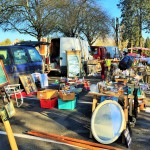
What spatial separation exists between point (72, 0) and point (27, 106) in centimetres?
1965

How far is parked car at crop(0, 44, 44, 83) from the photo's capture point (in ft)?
29.9

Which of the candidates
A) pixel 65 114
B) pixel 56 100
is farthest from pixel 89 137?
pixel 56 100

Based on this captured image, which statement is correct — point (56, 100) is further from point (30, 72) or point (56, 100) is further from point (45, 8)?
point (45, 8)

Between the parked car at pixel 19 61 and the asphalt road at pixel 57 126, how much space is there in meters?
1.80

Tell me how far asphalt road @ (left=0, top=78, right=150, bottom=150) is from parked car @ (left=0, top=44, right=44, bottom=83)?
1800 mm

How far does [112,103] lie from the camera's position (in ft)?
16.0

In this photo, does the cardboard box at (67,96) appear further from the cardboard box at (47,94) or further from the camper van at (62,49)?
the camper van at (62,49)

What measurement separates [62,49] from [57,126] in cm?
897

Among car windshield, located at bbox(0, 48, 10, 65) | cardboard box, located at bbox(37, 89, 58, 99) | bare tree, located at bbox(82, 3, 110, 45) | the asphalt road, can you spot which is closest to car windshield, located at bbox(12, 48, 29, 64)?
car windshield, located at bbox(0, 48, 10, 65)

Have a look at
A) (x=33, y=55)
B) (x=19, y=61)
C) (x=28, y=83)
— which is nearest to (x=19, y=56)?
(x=19, y=61)

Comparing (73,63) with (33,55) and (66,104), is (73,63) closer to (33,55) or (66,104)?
(33,55)

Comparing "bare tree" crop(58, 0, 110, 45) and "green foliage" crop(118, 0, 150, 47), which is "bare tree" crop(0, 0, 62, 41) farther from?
"green foliage" crop(118, 0, 150, 47)

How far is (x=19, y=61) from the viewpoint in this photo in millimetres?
9578

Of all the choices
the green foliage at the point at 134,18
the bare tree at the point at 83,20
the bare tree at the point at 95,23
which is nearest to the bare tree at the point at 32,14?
the bare tree at the point at 83,20
